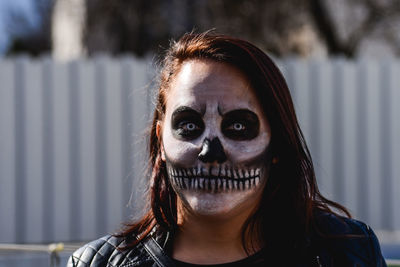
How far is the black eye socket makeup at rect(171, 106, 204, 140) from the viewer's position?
141cm

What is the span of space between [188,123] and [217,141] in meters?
0.09

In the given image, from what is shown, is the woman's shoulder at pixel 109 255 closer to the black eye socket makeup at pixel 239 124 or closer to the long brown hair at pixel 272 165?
the long brown hair at pixel 272 165

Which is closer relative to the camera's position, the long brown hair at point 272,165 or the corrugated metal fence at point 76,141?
the long brown hair at point 272,165

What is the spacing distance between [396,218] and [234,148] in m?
5.55

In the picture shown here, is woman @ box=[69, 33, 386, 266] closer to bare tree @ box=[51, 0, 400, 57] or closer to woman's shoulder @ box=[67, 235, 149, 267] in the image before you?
woman's shoulder @ box=[67, 235, 149, 267]

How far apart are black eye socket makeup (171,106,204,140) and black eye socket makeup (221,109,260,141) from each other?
0.06 metres

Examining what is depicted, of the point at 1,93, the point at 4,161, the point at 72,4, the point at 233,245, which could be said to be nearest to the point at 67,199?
the point at 4,161

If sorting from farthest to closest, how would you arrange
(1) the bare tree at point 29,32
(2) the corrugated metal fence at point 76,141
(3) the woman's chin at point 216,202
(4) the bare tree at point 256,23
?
(1) the bare tree at point 29,32 → (4) the bare tree at point 256,23 → (2) the corrugated metal fence at point 76,141 → (3) the woman's chin at point 216,202

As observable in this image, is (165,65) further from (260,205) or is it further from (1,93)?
(1,93)

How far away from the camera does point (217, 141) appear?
1.37 meters

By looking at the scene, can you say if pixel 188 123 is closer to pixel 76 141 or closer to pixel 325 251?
pixel 325 251

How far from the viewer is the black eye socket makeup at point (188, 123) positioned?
1407 mm

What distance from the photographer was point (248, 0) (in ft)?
30.1

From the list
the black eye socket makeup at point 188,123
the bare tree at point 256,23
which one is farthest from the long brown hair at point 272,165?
the bare tree at point 256,23
